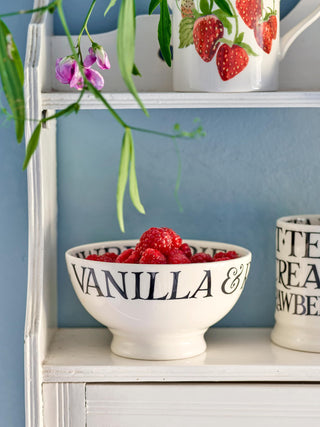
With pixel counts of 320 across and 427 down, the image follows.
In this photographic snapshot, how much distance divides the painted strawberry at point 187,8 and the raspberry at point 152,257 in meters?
0.27

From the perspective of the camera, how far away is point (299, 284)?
0.72 meters

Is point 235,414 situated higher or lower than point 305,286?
lower

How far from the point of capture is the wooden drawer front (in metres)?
0.67

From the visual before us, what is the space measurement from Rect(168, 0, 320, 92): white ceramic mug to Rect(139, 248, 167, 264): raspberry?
0.19 meters

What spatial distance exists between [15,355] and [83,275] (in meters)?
0.27

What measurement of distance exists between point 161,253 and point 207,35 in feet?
0.82

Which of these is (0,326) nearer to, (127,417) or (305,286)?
(127,417)

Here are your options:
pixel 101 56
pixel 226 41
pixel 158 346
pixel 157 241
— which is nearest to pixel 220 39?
pixel 226 41

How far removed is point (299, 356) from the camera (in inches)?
28.0

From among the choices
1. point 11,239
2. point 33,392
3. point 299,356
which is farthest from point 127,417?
point 11,239

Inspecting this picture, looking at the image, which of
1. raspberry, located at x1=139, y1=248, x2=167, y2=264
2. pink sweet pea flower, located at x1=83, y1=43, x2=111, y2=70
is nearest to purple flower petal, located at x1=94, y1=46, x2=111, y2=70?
pink sweet pea flower, located at x1=83, y1=43, x2=111, y2=70

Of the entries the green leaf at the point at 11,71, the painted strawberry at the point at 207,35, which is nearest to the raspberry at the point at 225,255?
the painted strawberry at the point at 207,35

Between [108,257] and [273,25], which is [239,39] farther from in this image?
[108,257]

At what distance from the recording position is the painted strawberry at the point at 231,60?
677 mm
